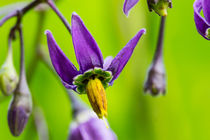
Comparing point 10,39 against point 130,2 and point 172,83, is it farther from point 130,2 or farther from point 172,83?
point 172,83

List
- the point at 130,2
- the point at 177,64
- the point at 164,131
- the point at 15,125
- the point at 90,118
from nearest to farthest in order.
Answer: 1. the point at 130,2
2. the point at 15,125
3. the point at 90,118
4. the point at 164,131
5. the point at 177,64

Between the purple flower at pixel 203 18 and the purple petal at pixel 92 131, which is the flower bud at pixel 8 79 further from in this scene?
the purple flower at pixel 203 18

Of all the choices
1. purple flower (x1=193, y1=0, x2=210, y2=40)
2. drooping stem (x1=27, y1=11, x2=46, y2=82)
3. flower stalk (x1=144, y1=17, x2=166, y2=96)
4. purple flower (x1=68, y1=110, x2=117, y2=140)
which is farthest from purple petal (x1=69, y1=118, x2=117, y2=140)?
purple flower (x1=193, y1=0, x2=210, y2=40)

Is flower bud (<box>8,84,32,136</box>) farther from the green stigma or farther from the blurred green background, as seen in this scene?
the blurred green background

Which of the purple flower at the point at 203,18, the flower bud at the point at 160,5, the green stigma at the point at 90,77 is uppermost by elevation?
the flower bud at the point at 160,5

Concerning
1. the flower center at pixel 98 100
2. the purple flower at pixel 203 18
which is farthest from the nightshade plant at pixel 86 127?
the purple flower at pixel 203 18

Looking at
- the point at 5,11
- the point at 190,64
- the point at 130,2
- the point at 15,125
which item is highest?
the point at 5,11

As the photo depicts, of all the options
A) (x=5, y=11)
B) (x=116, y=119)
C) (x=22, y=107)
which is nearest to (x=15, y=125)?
(x=22, y=107)
